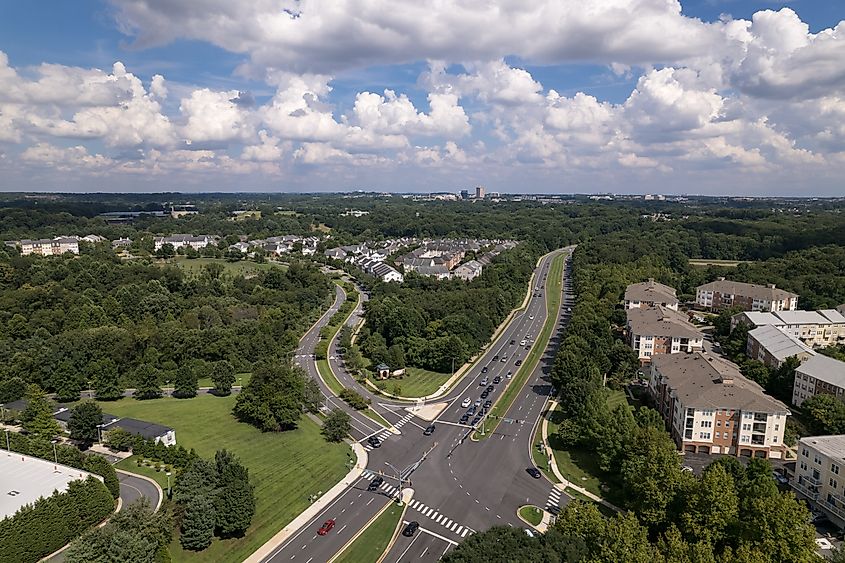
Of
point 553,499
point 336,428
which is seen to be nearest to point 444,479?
point 553,499

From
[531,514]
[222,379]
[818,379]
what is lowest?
[531,514]

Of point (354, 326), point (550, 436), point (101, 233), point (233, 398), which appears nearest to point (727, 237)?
point (354, 326)

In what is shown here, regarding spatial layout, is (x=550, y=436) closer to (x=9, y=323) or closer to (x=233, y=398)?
(x=233, y=398)

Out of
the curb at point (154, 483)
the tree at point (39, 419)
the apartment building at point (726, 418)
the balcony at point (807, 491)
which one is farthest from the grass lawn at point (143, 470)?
the balcony at point (807, 491)

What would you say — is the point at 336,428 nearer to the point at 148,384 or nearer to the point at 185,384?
the point at 185,384

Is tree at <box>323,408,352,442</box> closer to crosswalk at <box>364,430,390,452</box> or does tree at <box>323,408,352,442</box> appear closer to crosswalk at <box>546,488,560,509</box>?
crosswalk at <box>364,430,390,452</box>

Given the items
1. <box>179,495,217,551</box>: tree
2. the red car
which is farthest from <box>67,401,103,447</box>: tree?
the red car

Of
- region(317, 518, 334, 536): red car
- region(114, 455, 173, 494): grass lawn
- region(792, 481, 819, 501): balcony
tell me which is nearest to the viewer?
region(317, 518, 334, 536): red car
